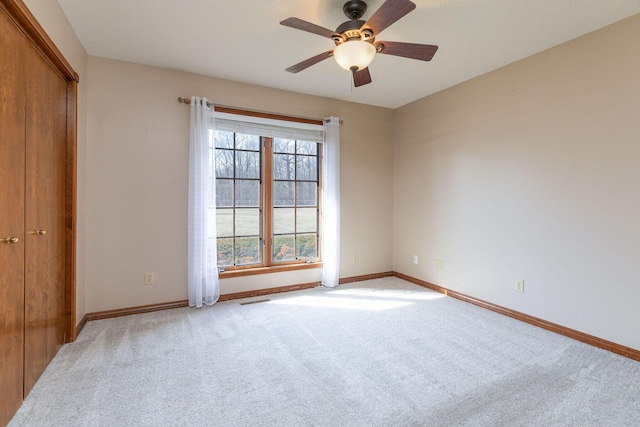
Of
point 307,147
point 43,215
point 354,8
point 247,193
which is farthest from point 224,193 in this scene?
point 354,8

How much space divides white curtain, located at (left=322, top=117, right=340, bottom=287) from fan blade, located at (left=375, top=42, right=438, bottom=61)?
1.86 m

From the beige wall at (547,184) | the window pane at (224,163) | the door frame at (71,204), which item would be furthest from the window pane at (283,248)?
the door frame at (71,204)

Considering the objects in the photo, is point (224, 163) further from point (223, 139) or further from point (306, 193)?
point (306, 193)

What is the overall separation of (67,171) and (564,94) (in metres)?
4.22

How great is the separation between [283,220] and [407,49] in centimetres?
249

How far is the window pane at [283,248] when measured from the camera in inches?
159

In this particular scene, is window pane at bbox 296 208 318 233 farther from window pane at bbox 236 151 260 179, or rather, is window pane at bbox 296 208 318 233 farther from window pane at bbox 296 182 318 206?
window pane at bbox 236 151 260 179

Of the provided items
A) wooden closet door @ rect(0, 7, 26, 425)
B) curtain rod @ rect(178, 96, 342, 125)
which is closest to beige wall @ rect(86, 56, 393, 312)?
curtain rod @ rect(178, 96, 342, 125)

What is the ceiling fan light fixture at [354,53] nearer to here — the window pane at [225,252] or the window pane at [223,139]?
the window pane at [223,139]

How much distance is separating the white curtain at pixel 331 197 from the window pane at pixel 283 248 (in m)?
0.43

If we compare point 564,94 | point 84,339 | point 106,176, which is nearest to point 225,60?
point 106,176

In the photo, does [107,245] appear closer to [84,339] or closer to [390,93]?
[84,339]

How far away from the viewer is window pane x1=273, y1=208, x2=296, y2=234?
402cm

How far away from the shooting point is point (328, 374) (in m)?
2.14
